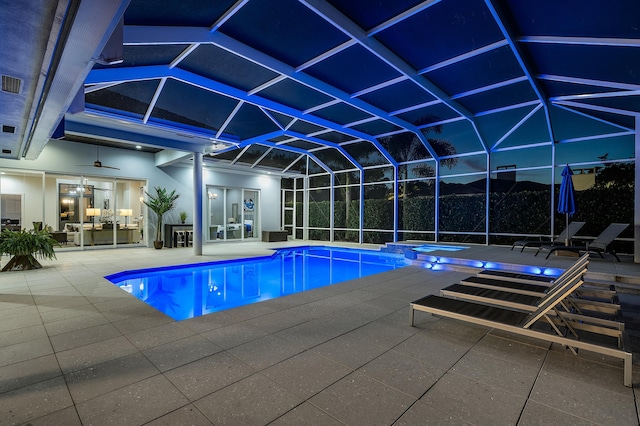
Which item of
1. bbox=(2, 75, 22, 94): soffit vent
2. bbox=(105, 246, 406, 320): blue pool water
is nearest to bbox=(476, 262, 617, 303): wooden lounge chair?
bbox=(105, 246, 406, 320): blue pool water

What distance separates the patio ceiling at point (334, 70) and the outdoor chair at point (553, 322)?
4.19 metres

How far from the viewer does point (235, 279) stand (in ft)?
25.4

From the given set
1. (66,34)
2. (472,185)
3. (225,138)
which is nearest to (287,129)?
(225,138)

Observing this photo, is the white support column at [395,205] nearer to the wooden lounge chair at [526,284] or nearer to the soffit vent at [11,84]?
the wooden lounge chair at [526,284]

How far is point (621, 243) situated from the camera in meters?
8.94

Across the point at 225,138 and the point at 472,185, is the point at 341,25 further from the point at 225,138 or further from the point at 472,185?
the point at 472,185

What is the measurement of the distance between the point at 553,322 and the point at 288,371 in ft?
8.40

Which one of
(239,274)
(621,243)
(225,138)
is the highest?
(225,138)

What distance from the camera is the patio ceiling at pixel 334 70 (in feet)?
15.8

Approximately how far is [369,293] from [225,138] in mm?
7493

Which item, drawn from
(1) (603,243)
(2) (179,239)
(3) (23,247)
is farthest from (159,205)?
(1) (603,243)

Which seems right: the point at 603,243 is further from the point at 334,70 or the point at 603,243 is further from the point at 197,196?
the point at 197,196

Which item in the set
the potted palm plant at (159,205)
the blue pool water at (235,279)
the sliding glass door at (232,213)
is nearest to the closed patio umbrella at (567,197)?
the blue pool water at (235,279)

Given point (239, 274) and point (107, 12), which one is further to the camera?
point (239, 274)
